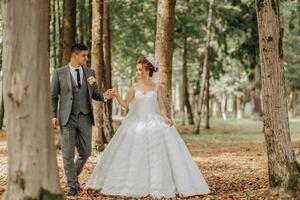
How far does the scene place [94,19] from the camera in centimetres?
1520

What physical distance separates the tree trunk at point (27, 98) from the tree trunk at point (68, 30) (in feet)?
32.2

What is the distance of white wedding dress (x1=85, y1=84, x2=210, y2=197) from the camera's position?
27.7ft

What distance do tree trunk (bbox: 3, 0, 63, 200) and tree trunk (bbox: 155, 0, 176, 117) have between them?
640cm

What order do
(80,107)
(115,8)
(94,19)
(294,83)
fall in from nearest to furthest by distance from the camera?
1. (80,107)
2. (94,19)
3. (115,8)
4. (294,83)

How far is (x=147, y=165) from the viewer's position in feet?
28.0

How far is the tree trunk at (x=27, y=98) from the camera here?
17.7 ft

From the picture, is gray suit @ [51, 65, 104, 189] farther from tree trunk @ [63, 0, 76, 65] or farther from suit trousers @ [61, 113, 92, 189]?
tree trunk @ [63, 0, 76, 65]

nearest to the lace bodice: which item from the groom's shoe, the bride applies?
the bride

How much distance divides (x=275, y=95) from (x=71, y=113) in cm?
288

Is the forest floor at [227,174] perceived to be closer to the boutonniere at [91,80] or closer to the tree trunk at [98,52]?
the tree trunk at [98,52]

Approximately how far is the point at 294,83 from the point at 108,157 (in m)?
46.1

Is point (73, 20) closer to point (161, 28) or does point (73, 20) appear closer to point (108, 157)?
point (161, 28)

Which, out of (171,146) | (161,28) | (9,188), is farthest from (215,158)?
(9,188)

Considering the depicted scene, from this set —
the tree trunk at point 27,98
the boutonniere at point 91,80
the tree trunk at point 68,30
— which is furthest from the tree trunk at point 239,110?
the tree trunk at point 27,98
